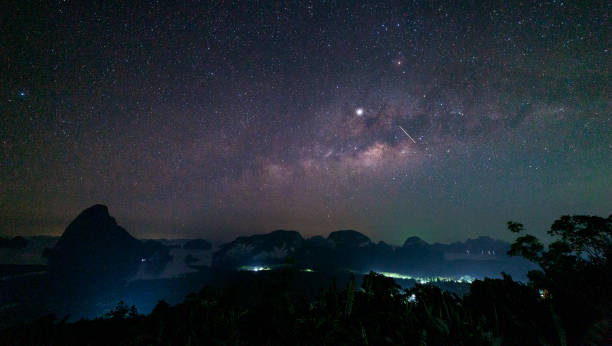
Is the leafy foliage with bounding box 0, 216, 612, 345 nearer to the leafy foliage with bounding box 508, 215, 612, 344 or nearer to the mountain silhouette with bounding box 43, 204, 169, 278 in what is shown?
the leafy foliage with bounding box 508, 215, 612, 344

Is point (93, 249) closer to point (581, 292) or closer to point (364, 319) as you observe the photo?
point (364, 319)

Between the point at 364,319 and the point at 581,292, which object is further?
the point at 581,292

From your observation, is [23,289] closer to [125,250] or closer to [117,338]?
[125,250]

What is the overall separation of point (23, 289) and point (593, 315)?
7795 inches

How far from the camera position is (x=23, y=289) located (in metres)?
118

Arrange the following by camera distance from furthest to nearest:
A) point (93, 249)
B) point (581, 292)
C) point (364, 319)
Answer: point (93, 249)
point (581, 292)
point (364, 319)

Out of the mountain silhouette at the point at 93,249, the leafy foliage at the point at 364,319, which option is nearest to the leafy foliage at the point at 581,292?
the leafy foliage at the point at 364,319

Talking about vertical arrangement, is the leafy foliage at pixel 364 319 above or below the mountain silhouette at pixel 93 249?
above

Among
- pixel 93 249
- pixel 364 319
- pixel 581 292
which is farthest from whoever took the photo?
pixel 93 249

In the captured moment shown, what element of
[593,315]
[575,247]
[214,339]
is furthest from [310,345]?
[575,247]

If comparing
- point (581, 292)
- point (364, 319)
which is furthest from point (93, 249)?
point (581, 292)

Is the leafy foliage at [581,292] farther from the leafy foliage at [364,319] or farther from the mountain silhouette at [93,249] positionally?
the mountain silhouette at [93,249]

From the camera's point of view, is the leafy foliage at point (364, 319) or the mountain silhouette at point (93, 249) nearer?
the leafy foliage at point (364, 319)

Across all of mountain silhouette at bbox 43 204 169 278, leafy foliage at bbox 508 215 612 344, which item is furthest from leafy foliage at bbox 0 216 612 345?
mountain silhouette at bbox 43 204 169 278
